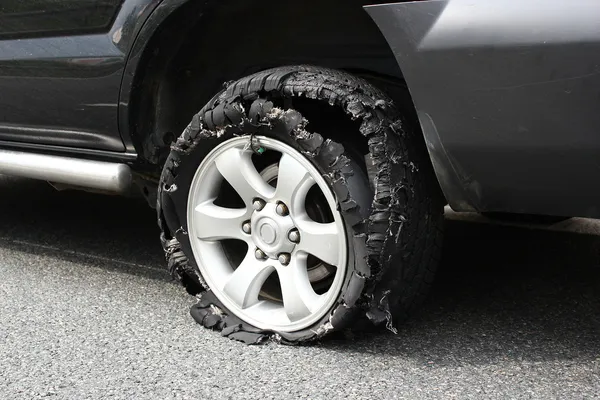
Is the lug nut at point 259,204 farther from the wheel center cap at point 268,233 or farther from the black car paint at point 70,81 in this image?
the black car paint at point 70,81

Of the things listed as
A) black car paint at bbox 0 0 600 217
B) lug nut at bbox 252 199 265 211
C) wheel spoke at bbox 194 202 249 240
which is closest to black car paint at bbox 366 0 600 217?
black car paint at bbox 0 0 600 217

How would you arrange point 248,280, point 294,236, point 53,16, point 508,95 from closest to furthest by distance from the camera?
point 508,95 → point 294,236 → point 248,280 → point 53,16

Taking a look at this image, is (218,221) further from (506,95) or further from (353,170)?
(506,95)

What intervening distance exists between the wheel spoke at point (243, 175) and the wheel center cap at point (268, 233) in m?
0.08

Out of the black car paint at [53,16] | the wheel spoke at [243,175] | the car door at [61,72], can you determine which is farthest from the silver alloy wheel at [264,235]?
the black car paint at [53,16]

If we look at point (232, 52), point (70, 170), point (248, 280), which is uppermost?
point (232, 52)

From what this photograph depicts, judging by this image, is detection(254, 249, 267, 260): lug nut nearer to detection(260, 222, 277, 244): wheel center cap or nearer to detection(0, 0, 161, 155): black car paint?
detection(260, 222, 277, 244): wheel center cap

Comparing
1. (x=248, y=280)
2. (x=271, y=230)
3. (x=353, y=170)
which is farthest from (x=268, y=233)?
(x=353, y=170)

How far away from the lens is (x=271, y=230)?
6.94ft

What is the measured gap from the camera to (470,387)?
1.84 m

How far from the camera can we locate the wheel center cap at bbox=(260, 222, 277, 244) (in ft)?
6.93

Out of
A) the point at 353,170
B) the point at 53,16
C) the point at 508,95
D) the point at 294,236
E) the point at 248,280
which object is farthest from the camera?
the point at 53,16

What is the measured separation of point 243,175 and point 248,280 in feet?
1.04

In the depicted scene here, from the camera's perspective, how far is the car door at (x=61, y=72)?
2359 mm
